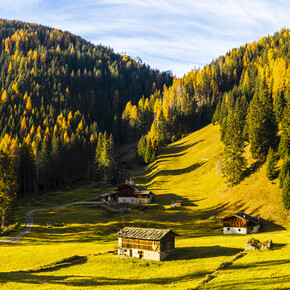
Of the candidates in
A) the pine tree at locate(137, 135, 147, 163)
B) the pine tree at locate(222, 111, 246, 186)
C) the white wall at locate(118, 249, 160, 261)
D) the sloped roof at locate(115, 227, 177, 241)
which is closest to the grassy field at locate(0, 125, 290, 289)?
the white wall at locate(118, 249, 160, 261)

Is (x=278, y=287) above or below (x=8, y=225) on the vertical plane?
above

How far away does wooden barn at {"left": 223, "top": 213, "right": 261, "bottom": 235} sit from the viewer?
2255 inches

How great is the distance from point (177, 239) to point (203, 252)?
13.3 m

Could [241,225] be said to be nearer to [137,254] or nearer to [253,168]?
[137,254]

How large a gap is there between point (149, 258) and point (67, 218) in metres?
34.5

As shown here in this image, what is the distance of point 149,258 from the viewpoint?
42.1 metres

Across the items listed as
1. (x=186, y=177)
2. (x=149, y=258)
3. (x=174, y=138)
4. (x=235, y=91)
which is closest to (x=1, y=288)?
(x=149, y=258)

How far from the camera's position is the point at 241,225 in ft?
190

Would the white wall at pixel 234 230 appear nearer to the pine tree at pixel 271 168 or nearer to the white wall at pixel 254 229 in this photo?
the white wall at pixel 254 229

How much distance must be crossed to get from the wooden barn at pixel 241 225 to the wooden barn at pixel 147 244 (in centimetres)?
1936

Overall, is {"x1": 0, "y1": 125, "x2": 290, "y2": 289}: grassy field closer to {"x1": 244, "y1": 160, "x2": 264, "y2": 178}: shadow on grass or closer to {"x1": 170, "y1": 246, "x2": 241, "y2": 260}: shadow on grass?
{"x1": 170, "y1": 246, "x2": 241, "y2": 260}: shadow on grass

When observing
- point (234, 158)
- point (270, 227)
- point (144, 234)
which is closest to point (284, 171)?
point (270, 227)

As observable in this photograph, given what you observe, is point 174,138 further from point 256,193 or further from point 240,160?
point 256,193

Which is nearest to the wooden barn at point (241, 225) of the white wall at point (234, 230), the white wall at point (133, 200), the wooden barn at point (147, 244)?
the white wall at point (234, 230)
